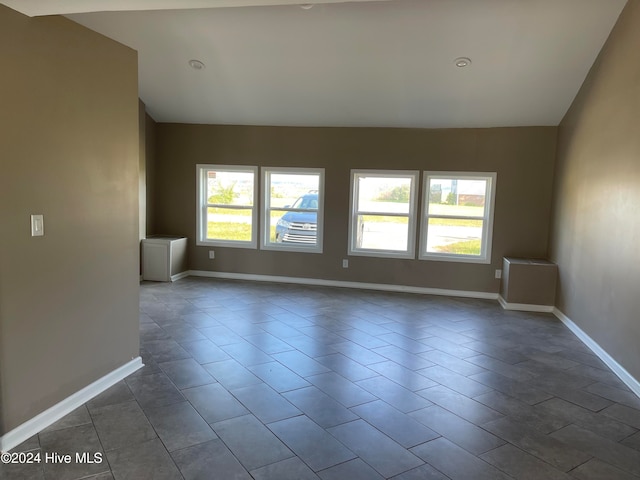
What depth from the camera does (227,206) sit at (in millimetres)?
6832

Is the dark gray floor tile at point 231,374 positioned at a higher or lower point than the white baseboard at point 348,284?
lower

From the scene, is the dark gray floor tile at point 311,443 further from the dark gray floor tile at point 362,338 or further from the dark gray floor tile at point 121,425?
the dark gray floor tile at point 362,338

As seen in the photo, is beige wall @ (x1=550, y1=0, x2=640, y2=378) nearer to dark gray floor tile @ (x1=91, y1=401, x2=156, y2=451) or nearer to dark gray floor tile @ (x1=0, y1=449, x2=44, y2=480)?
dark gray floor tile @ (x1=91, y1=401, x2=156, y2=451)

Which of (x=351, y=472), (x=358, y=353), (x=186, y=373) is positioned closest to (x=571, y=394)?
(x=358, y=353)

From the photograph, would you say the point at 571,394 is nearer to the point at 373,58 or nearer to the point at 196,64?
the point at 373,58

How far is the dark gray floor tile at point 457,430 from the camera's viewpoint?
2457mm

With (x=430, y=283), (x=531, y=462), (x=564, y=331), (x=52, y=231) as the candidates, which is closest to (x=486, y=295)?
(x=430, y=283)

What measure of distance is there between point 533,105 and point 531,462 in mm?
4344

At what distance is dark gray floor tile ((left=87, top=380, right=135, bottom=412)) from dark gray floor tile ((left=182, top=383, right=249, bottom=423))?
376 millimetres

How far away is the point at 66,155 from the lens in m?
2.66

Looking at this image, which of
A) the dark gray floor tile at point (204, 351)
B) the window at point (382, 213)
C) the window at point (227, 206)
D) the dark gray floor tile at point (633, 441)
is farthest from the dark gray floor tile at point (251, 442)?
the window at point (227, 206)

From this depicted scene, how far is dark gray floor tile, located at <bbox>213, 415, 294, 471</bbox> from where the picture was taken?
2.27m

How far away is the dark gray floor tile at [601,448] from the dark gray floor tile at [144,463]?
7.17 feet

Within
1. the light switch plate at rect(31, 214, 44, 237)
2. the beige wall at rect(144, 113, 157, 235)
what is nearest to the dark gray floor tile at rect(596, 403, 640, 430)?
the light switch plate at rect(31, 214, 44, 237)
